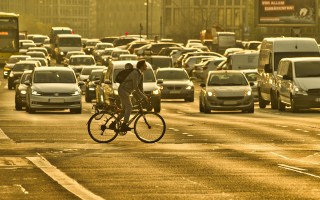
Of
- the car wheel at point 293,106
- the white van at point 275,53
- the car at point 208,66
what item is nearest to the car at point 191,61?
the car at point 208,66

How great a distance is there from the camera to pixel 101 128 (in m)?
27.3

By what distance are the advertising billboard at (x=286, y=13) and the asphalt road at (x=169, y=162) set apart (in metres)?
74.0

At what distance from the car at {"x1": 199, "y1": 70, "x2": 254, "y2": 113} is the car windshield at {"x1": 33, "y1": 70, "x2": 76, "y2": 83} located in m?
4.38

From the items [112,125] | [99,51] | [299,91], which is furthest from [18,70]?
[112,125]

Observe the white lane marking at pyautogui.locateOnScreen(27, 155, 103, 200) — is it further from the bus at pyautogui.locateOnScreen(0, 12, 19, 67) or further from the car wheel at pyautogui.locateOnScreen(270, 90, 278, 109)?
the bus at pyautogui.locateOnScreen(0, 12, 19, 67)

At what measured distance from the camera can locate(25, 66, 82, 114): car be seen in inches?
1661

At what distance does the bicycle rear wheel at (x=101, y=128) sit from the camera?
27.0 m

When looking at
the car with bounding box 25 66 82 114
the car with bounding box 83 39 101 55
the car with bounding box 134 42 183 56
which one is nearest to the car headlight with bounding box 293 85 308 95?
the car with bounding box 25 66 82 114

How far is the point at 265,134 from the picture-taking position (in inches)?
1200

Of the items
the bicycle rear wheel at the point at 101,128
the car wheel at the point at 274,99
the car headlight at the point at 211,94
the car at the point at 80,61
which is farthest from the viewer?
the car at the point at 80,61

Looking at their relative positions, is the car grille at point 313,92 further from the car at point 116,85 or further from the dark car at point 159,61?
the dark car at point 159,61

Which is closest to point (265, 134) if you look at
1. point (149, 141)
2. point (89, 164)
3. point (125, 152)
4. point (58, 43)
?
point (149, 141)

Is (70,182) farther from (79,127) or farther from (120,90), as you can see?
(79,127)

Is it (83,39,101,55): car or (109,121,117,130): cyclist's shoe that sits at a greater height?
(109,121,117,130): cyclist's shoe
